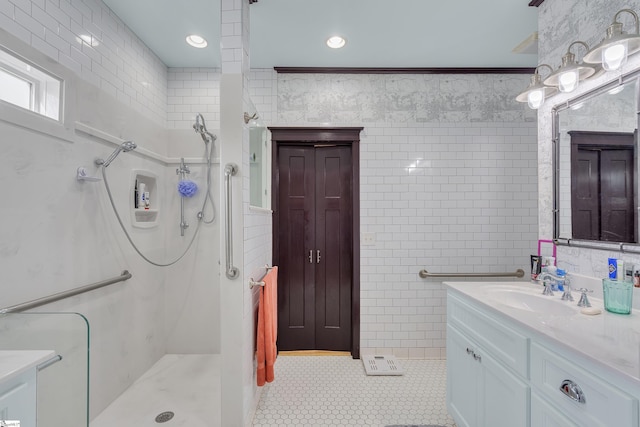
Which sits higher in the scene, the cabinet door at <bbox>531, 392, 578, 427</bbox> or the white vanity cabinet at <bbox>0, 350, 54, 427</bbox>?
the white vanity cabinet at <bbox>0, 350, 54, 427</bbox>

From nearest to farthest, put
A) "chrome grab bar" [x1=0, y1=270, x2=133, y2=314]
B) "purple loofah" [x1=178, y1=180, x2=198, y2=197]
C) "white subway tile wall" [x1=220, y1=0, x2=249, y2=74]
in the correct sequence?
"chrome grab bar" [x1=0, y1=270, x2=133, y2=314], "white subway tile wall" [x1=220, y1=0, x2=249, y2=74], "purple loofah" [x1=178, y1=180, x2=198, y2=197]

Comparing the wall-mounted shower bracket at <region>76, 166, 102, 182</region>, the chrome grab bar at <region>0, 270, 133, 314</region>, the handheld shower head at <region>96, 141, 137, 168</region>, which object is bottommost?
the chrome grab bar at <region>0, 270, 133, 314</region>

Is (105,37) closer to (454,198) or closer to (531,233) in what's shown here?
(454,198)

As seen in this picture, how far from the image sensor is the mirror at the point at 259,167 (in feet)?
6.67

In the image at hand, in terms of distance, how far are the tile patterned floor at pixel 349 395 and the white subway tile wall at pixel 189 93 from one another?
2.50m

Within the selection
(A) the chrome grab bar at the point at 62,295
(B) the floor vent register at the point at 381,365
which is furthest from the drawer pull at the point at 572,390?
(A) the chrome grab bar at the point at 62,295

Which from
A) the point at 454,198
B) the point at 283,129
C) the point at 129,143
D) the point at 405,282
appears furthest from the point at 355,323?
the point at 129,143

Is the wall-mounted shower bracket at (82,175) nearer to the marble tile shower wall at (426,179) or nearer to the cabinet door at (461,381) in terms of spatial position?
the marble tile shower wall at (426,179)

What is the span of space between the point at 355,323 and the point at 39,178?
254 cm

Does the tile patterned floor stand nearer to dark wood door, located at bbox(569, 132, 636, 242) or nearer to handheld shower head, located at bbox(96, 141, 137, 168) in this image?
dark wood door, located at bbox(569, 132, 636, 242)

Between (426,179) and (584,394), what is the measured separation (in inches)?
81.7

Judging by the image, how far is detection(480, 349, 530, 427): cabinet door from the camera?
1.18 meters

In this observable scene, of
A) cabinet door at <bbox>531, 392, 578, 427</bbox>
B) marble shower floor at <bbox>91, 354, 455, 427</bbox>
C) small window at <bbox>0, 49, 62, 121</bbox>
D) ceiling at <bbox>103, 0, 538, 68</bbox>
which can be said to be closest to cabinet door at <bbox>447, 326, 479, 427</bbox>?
marble shower floor at <bbox>91, 354, 455, 427</bbox>

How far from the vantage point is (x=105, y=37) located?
6.66 feet
